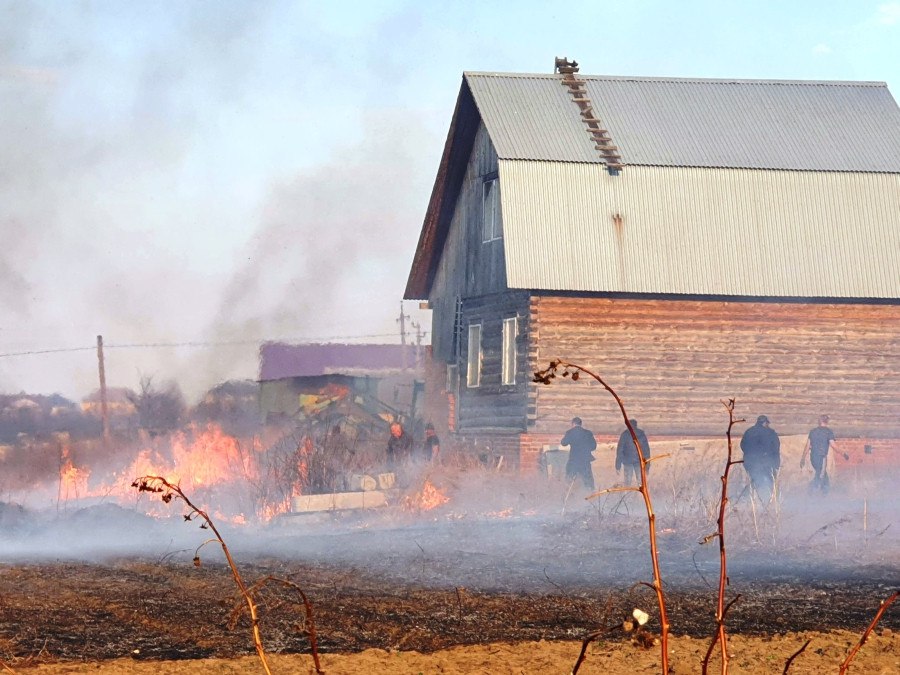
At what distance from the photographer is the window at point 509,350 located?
88.8ft

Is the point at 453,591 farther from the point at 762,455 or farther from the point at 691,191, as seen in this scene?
the point at 691,191

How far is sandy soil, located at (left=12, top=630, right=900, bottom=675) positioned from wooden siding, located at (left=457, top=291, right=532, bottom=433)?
635 inches

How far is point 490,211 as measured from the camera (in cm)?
2812

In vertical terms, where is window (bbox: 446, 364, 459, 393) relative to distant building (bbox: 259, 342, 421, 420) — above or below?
below

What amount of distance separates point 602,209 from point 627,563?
40.7 feet

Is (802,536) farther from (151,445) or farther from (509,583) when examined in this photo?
(151,445)

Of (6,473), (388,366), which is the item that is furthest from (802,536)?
(388,366)

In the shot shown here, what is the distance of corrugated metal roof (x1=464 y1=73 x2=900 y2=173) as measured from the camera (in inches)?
1064

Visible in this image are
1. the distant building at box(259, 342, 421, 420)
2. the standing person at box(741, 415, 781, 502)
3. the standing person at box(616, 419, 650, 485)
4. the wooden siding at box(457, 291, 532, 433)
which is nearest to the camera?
the standing person at box(741, 415, 781, 502)

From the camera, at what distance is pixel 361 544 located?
57.6 feet

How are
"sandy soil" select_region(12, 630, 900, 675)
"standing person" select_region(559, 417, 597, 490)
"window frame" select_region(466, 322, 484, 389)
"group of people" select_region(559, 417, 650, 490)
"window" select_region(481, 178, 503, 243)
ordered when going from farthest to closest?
"window frame" select_region(466, 322, 484, 389)
"window" select_region(481, 178, 503, 243)
"standing person" select_region(559, 417, 597, 490)
"group of people" select_region(559, 417, 650, 490)
"sandy soil" select_region(12, 630, 900, 675)

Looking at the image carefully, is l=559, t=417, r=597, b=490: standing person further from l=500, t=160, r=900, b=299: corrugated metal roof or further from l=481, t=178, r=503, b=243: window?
l=481, t=178, r=503, b=243: window

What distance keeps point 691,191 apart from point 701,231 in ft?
2.84

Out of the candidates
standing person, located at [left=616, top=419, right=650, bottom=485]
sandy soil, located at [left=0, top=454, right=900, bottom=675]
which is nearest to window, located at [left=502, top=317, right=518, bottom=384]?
standing person, located at [left=616, top=419, right=650, bottom=485]
